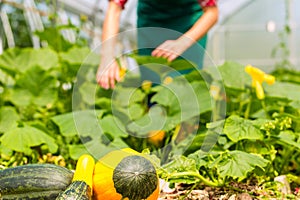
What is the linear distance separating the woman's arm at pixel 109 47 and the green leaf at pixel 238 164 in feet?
2.24

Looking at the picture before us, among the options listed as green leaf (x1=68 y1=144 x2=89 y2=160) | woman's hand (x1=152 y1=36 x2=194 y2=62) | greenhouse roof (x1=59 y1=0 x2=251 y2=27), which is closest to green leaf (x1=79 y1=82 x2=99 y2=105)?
green leaf (x1=68 y1=144 x2=89 y2=160)

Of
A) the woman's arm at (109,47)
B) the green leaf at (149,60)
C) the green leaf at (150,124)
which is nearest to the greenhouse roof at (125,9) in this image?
the green leaf at (149,60)

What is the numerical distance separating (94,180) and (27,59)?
1439mm

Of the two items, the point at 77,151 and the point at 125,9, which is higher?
the point at 77,151

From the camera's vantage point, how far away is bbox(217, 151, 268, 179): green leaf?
120cm

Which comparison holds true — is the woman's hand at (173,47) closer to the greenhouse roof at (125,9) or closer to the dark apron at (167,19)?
the dark apron at (167,19)

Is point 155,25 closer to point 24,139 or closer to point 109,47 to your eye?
point 109,47

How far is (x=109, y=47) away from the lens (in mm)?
1876

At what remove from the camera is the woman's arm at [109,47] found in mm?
1831

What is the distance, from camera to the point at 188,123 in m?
1.86

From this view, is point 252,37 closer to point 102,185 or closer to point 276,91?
point 276,91

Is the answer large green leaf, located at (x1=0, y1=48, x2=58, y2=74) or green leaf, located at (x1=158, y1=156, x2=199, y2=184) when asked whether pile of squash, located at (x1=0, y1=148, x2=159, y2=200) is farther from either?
large green leaf, located at (x1=0, y1=48, x2=58, y2=74)

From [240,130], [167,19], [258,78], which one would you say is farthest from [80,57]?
[240,130]

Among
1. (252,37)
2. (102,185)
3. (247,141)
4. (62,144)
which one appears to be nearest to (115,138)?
(62,144)
